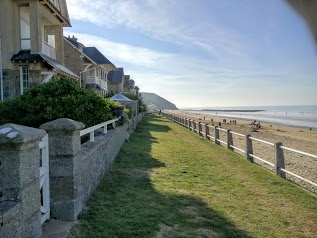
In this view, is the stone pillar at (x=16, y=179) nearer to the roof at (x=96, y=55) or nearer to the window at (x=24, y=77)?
the window at (x=24, y=77)

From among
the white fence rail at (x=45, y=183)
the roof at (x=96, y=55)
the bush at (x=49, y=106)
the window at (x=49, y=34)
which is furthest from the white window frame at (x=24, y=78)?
the roof at (x=96, y=55)

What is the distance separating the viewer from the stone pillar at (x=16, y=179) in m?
2.66

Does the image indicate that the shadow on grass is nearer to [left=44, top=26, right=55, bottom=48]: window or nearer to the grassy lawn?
the grassy lawn

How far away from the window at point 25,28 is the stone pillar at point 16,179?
1408cm

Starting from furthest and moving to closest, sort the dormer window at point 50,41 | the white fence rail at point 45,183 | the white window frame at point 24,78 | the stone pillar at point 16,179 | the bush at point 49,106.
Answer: the dormer window at point 50,41 < the white window frame at point 24,78 < the bush at point 49,106 < the white fence rail at point 45,183 < the stone pillar at point 16,179

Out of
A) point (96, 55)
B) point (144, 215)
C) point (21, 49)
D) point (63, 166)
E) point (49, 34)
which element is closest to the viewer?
point (63, 166)

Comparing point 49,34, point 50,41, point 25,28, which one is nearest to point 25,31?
point 25,28

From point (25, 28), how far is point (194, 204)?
14.4 metres

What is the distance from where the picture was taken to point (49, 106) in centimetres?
715

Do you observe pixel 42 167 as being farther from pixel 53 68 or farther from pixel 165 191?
pixel 53 68

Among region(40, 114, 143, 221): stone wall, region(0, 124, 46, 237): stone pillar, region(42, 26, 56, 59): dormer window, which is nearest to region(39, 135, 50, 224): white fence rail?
Result: region(40, 114, 143, 221): stone wall

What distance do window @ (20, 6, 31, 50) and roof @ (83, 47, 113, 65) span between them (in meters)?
21.3

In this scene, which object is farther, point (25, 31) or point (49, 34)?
point (49, 34)

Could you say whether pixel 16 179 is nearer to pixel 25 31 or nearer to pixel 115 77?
pixel 25 31
